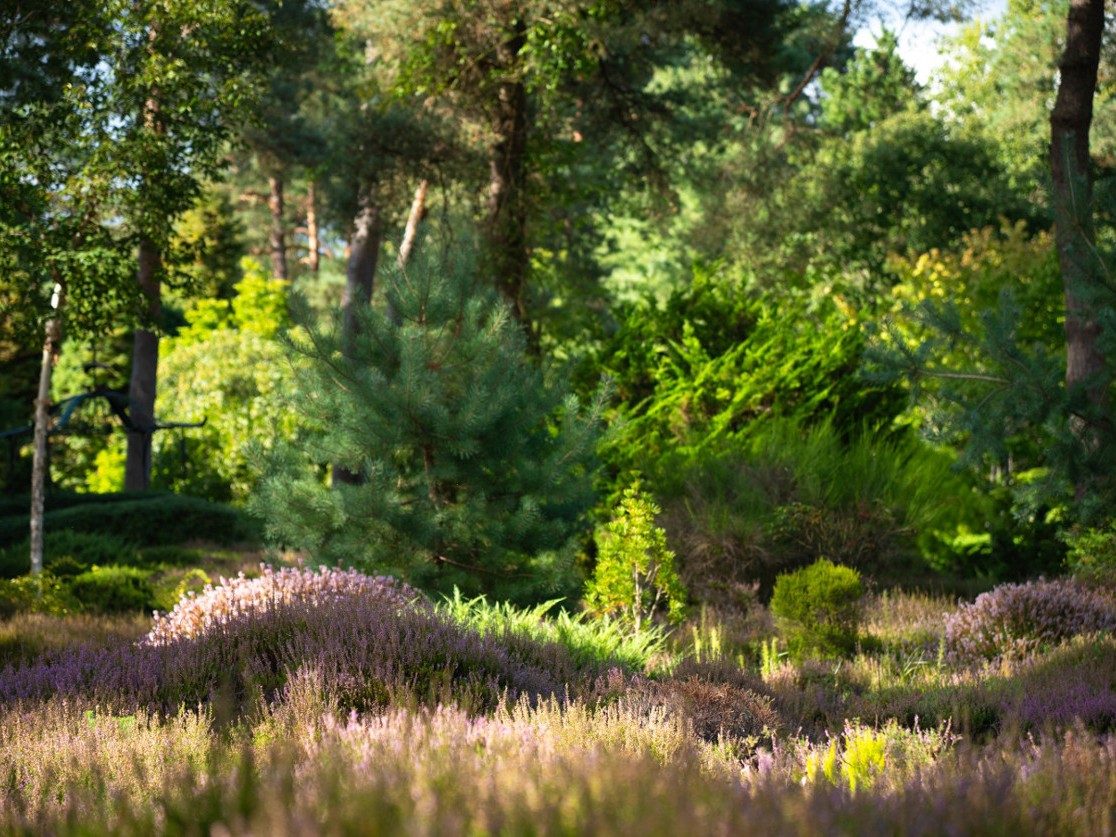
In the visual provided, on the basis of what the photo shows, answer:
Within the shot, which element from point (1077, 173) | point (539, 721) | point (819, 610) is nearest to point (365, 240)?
point (1077, 173)

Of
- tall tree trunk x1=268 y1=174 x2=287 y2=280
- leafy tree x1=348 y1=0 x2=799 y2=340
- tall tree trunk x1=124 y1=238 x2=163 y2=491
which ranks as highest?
tall tree trunk x1=268 y1=174 x2=287 y2=280

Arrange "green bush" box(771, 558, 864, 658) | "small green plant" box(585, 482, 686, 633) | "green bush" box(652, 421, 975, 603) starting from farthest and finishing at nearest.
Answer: "green bush" box(652, 421, 975, 603)
"small green plant" box(585, 482, 686, 633)
"green bush" box(771, 558, 864, 658)

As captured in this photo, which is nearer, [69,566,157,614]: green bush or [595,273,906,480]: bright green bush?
[69,566,157,614]: green bush

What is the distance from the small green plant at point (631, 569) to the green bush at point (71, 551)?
19.3ft

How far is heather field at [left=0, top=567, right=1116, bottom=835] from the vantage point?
2.24 meters

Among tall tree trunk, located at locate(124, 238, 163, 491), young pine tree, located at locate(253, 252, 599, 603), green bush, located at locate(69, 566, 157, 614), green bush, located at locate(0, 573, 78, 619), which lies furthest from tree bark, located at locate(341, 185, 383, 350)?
young pine tree, located at locate(253, 252, 599, 603)

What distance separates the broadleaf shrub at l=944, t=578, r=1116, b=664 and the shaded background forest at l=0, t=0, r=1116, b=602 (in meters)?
0.92

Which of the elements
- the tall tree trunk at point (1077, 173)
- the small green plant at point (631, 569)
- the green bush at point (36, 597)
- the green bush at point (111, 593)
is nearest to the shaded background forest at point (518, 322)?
the tall tree trunk at point (1077, 173)

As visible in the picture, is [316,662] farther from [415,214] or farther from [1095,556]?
[415,214]

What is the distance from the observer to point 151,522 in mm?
12836

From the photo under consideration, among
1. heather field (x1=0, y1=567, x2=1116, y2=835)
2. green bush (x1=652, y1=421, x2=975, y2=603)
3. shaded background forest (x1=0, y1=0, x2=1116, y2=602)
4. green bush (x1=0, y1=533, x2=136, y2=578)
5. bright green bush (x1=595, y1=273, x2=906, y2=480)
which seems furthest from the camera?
bright green bush (x1=595, y1=273, x2=906, y2=480)

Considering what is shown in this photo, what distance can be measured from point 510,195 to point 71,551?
629 centimetres

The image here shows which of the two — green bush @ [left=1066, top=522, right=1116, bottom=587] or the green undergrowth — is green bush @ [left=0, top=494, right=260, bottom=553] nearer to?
the green undergrowth

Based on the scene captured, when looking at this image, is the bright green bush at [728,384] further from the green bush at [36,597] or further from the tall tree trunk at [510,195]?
the green bush at [36,597]
